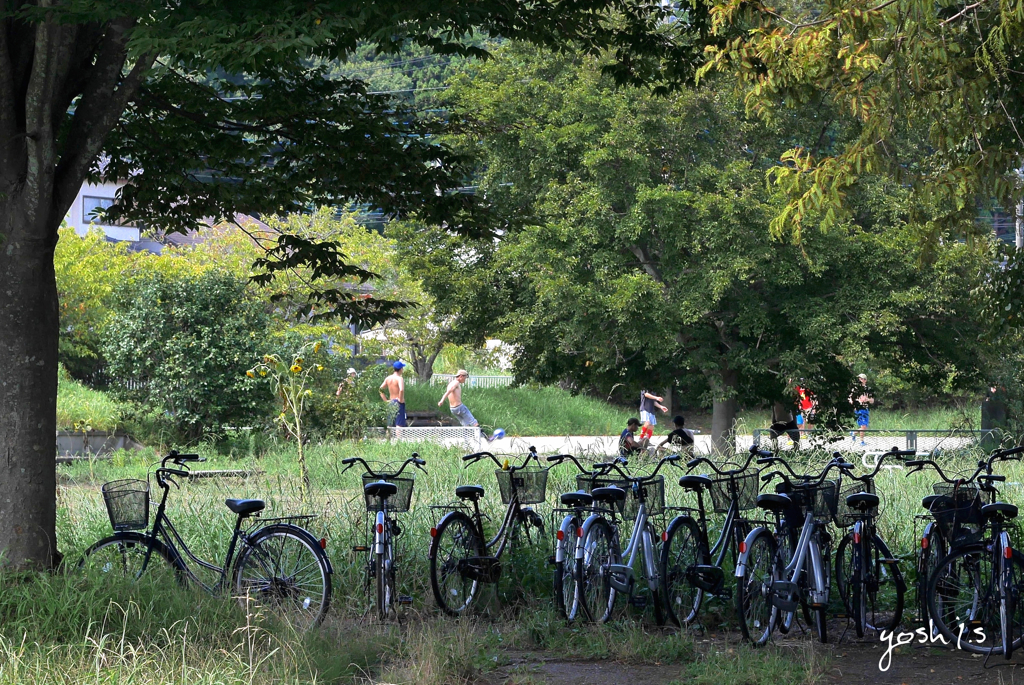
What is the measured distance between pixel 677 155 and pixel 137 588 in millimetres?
13021

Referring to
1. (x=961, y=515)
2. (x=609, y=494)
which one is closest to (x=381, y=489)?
(x=609, y=494)

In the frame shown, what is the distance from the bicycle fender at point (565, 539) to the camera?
6910 mm

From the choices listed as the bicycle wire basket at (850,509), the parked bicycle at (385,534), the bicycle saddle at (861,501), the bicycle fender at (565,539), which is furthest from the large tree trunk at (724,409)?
the parked bicycle at (385,534)

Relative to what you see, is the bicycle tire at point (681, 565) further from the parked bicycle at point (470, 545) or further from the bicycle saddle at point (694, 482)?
the parked bicycle at point (470, 545)

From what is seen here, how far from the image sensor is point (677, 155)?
17.4m

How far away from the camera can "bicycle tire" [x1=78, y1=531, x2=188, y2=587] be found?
260 inches

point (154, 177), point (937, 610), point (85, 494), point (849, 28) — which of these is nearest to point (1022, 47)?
point (849, 28)

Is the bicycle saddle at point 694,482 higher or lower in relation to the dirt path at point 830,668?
higher

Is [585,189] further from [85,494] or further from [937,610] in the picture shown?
[937,610]

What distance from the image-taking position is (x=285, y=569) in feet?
22.2

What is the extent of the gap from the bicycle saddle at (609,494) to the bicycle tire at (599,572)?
5.5 inches

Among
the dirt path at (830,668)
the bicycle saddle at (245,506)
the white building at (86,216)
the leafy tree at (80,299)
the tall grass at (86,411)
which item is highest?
the white building at (86,216)

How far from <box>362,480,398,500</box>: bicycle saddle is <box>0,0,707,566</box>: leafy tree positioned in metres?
1.87

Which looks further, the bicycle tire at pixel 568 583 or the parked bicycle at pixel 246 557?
the bicycle tire at pixel 568 583
